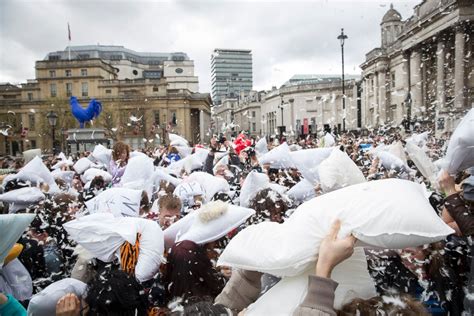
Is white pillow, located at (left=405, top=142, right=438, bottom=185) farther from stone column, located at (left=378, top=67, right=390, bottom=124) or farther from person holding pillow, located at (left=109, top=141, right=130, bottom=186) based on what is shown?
stone column, located at (left=378, top=67, right=390, bottom=124)

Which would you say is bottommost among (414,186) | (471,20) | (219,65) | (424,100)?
(414,186)

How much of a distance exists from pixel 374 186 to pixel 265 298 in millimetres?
664

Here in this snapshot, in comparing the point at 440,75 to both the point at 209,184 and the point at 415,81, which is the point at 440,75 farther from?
the point at 209,184

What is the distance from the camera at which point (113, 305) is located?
2330 mm

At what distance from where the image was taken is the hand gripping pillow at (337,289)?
5.54 ft

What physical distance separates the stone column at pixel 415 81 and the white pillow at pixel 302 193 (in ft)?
137

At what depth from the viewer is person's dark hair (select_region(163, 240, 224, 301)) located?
295 centimetres

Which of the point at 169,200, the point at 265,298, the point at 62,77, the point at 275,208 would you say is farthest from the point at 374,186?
the point at 62,77

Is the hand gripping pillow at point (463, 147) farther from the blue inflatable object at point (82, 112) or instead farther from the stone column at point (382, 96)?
the stone column at point (382, 96)

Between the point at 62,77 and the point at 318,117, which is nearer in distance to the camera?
the point at 62,77

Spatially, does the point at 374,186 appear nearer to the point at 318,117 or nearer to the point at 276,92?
the point at 318,117

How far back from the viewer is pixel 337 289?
172 centimetres

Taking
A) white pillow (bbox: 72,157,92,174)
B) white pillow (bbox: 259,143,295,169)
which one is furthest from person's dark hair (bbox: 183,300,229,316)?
white pillow (bbox: 72,157,92,174)

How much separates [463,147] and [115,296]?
7.53 ft
